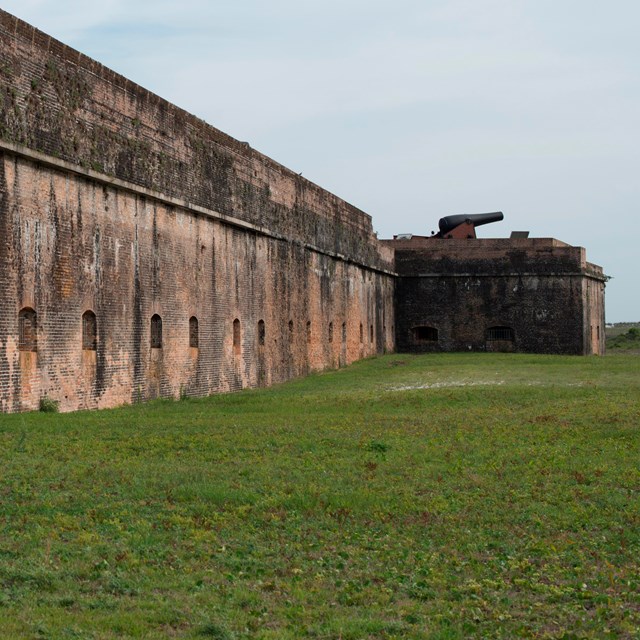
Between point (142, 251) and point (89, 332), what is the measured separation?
227 centimetres

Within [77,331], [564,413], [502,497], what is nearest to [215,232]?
[77,331]

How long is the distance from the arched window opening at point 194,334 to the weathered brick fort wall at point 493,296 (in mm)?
21049

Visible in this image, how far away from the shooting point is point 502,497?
8766mm

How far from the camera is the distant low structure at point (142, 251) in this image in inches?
599

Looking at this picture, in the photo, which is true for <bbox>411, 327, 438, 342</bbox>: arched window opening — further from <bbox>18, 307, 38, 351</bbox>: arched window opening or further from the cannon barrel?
<bbox>18, 307, 38, 351</bbox>: arched window opening

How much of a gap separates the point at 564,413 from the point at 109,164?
8255 millimetres

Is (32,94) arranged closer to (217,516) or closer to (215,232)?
(215,232)

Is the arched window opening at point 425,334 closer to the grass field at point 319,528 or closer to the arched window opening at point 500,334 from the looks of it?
the arched window opening at point 500,334

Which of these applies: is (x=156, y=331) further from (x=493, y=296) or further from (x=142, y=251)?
(x=493, y=296)

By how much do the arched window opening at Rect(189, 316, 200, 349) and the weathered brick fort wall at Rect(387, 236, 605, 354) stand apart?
21.0m

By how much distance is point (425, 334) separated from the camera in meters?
41.6

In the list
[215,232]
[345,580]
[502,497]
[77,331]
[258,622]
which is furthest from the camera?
[215,232]

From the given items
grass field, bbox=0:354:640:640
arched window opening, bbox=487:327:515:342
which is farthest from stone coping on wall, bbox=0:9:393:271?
arched window opening, bbox=487:327:515:342

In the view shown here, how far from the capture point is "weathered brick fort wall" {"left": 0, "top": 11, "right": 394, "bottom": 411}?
1515 centimetres
